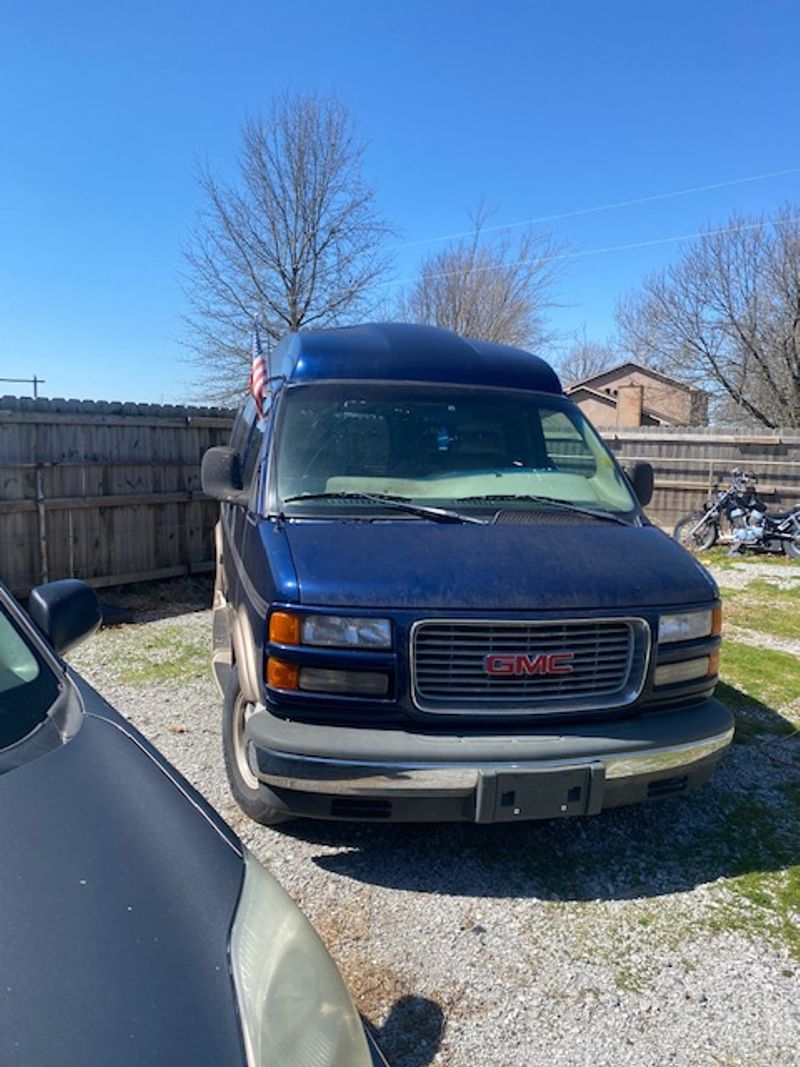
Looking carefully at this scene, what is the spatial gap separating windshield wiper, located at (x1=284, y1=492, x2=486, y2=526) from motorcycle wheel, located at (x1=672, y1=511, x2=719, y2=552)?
11008 millimetres

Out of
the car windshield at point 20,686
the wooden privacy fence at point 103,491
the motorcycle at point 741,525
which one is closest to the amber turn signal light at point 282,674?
the car windshield at point 20,686

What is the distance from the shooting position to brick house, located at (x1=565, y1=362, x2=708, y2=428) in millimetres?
28236

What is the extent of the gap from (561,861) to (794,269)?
23627 mm

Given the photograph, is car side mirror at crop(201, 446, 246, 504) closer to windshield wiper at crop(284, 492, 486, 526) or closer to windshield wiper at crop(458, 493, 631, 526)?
windshield wiper at crop(284, 492, 486, 526)

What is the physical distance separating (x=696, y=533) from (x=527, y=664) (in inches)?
466

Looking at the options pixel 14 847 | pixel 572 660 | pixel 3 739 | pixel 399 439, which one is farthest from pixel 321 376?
pixel 14 847

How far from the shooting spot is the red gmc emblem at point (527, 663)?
2.98 meters

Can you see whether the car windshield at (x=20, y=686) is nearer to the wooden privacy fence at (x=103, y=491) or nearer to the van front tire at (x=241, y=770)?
the van front tire at (x=241, y=770)

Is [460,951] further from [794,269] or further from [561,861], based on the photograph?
[794,269]

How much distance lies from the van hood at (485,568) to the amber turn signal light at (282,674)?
10.6 inches

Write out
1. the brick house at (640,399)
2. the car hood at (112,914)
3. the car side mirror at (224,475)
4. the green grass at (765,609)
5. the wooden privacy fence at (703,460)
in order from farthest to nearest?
the brick house at (640,399)
the wooden privacy fence at (703,460)
the green grass at (765,609)
the car side mirror at (224,475)
the car hood at (112,914)

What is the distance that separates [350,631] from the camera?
2898 mm

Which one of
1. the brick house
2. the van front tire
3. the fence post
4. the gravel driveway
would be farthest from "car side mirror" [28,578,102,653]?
the brick house

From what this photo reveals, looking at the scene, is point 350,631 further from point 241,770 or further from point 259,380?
point 259,380
